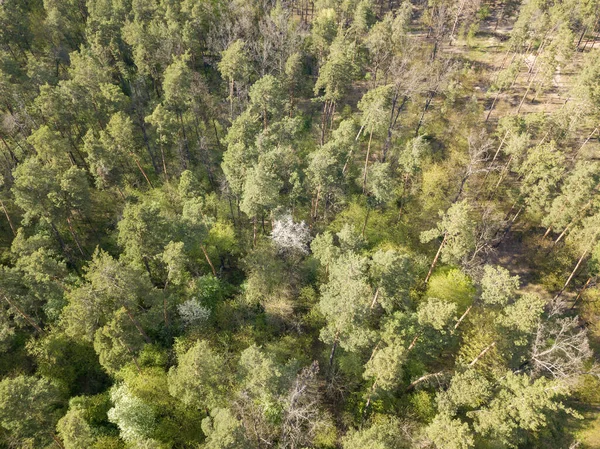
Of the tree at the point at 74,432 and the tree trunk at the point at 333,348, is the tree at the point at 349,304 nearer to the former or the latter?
the tree trunk at the point at 333,348

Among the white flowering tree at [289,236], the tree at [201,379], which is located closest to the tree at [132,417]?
the tree at [201,379]

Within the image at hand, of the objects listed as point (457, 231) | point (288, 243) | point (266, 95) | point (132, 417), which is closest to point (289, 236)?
point (288, 243)

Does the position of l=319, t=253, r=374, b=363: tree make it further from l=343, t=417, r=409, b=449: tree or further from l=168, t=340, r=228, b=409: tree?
l=168, t=340, r=228, b=409: tree

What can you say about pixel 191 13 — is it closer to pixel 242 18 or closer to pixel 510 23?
pixel 242 18

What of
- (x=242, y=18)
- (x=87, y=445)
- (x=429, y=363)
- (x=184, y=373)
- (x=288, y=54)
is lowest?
(x=429, y=363)

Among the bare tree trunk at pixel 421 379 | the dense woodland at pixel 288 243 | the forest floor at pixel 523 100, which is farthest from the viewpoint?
the forest floor at pixel 523 100

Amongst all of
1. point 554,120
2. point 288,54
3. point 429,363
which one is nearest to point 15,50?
point 288,54

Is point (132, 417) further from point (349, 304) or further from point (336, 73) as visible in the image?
point (336, 73)

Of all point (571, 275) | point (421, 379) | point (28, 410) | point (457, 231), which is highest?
point (457, 231)
